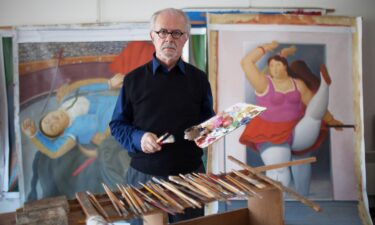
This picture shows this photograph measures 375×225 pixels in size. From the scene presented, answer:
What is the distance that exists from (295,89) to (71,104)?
193 centimetres

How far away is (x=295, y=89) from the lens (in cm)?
290

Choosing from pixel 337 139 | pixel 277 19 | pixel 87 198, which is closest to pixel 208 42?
pixel 277 19

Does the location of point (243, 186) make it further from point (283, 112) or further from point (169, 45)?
point (283, 112)

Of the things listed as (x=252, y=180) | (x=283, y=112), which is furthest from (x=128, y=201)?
(x=283, y=112)

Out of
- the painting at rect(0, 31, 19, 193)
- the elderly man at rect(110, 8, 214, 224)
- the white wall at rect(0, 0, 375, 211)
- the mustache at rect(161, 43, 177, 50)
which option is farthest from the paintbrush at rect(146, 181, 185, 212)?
the painting at rect(0, 31, 19, 193)

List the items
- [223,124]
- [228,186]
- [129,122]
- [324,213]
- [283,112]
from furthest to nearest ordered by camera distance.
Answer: [283,112] → [324,213] → [129,122] → [223,124] → [228,186]

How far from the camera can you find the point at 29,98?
2932 mm

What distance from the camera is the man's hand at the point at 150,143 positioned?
5.17 ft

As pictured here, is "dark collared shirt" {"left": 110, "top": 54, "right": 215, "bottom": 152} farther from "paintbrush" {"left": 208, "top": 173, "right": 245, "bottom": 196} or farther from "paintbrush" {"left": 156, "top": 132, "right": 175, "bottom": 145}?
"paintbrush" {"left": 208, "top": 173, "right": 245, "bottom": 196}

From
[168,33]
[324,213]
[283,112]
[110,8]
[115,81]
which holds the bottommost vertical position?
[324,213]

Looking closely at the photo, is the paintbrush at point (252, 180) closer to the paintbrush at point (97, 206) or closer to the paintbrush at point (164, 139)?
the paintbrush at point (164, 139)

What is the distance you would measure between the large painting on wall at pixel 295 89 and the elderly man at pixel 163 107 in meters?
1.11

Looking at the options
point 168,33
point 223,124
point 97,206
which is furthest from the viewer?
point 168,33

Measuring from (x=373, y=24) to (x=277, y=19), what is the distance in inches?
34.9
